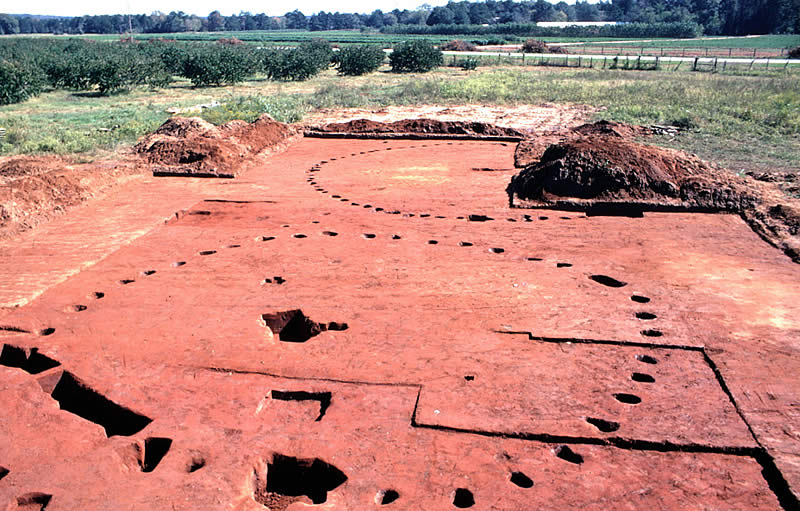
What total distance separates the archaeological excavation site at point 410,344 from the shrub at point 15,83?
17.3m

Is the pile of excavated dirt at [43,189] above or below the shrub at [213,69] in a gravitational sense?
below

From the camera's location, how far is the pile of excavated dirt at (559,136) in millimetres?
13023

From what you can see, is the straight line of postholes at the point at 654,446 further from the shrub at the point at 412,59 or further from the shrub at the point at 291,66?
the shrub at the point at 412,59

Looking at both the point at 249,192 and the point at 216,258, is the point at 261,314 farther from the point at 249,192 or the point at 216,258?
the point at 249,192

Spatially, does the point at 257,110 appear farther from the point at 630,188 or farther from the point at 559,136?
the point at 630,188

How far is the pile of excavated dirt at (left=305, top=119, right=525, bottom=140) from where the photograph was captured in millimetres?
15719

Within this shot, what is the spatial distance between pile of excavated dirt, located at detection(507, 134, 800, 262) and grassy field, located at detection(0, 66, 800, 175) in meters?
3.61

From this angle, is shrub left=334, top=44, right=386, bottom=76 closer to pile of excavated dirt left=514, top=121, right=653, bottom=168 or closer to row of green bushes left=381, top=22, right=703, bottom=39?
pile of excavated dirt left=514, top=121, right=653, bottom=168

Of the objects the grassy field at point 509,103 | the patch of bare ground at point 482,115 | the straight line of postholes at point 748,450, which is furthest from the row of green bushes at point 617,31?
the straight line of postholes at point 748,450

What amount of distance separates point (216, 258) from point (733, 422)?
5682mm

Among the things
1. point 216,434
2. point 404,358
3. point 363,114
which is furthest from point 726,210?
point 363,114

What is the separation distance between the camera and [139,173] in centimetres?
1216

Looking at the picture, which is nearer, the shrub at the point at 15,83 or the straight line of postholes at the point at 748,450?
the straight line of postholes at the point at 748,450

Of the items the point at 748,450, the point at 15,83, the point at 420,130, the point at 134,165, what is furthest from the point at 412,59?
the point at 748,450
